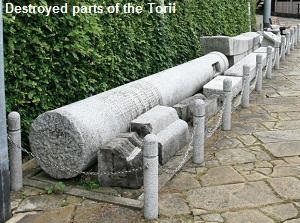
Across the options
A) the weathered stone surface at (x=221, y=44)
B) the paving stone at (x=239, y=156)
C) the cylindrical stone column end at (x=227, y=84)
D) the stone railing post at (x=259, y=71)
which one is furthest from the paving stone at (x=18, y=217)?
the weathered stone surface at (x=221, y=44)

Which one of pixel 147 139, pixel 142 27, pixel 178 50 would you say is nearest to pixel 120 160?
pixel 147 139

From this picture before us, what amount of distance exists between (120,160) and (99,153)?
26 cm

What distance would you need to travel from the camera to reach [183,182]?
5031 mm

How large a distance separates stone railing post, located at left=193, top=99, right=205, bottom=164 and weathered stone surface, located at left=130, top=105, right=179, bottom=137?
1.46 feet

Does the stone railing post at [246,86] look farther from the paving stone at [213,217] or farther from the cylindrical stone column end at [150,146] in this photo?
Answer: the cylindrical stone column end at [150,146]

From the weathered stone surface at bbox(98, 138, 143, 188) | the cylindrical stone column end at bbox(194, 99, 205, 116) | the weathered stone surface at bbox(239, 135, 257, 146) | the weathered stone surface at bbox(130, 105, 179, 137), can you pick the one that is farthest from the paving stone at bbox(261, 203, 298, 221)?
the weathered stone surface at bbox(239, 135, 257, 146)

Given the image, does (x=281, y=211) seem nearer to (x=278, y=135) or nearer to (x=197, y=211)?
(x=197, y=211)

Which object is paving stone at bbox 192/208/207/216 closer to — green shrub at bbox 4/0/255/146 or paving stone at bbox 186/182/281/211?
paving stone at bbox 186/182/281/211

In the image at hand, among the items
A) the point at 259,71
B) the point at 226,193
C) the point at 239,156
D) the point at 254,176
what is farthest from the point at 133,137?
the point at 259,71

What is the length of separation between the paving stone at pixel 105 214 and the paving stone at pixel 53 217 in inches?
2.9

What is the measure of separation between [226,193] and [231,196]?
0.09 m

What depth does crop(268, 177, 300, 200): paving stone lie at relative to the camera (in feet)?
15.2

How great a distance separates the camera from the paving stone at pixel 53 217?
4.15 meters

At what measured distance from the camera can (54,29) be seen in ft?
19.3
